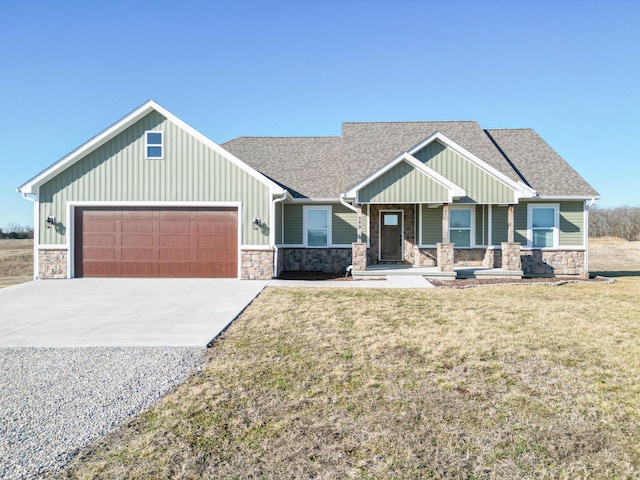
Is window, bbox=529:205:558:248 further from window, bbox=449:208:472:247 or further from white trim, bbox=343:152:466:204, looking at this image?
white trim, bbox=343:152:466:204

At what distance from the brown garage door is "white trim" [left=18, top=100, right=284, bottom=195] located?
1.48m

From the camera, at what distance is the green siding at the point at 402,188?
1377 centimetres

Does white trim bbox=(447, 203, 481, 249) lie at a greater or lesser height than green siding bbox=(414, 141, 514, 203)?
lesser

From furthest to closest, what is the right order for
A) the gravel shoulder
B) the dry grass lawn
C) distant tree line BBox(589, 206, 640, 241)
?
1. distant tree line BBox(589, 206, 640, 241)
2. the gravel shoulder
3. the dry grass lawn

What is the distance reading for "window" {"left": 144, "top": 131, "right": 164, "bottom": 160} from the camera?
13430 millimetres

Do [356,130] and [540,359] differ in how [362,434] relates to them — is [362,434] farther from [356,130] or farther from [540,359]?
[356,130]

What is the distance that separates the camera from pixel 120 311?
27.9ft

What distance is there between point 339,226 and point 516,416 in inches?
483

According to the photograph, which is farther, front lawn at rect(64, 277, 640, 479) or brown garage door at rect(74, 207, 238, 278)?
brown garage door at rect(74, 207, 238, 278)

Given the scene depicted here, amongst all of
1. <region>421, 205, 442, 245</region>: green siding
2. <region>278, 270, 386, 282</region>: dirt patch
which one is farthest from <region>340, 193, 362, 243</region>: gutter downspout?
<region>421, 205, 442, 245</region>: green siding

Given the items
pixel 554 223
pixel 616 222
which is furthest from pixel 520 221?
pixel 616 222

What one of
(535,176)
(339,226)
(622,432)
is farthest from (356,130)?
(622,432)

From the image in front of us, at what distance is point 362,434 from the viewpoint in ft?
11.3

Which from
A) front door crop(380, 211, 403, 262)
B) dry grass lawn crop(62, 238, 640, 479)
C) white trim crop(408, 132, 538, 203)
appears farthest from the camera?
front door crop(380, 211, 403, 262)
